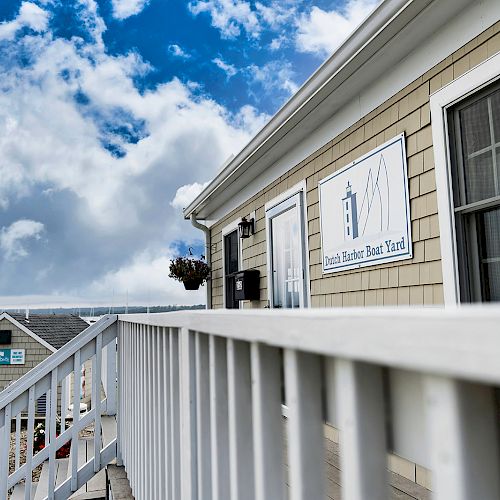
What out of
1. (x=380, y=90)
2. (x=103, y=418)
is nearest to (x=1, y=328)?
(x=103, y=418)

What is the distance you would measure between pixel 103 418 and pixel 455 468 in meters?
3.39

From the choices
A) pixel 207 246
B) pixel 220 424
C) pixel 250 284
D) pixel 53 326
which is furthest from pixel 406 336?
pixel 53 326

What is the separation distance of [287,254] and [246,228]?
1036mm

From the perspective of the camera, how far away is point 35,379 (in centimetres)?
298

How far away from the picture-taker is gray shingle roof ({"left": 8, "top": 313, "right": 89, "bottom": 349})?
14.7 m

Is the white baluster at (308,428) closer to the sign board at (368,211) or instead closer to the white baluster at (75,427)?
the sign board at (368,211)

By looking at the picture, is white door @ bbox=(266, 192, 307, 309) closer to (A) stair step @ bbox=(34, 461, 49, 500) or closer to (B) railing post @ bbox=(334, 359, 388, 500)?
(A) stair step @ bbox=(34, 461, 49, 500)

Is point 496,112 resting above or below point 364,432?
above

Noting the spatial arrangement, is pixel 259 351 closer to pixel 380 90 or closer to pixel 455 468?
pixel 455 468

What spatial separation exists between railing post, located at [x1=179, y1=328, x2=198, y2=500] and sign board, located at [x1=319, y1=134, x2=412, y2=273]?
1.91 metres

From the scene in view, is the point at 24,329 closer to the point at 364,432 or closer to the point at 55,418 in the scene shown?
the point at 55,418

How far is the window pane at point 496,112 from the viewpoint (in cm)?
232

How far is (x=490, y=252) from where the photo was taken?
7.96ft

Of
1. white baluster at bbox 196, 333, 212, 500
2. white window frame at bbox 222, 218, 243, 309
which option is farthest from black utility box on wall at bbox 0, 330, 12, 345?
white baluster at bbox 196, 333, 212, 500
